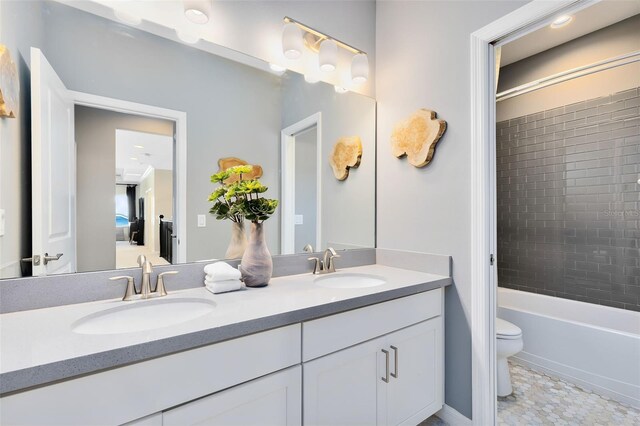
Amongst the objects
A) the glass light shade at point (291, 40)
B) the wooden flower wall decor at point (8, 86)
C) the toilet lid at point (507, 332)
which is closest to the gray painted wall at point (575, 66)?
the toilet lid at point (507, 332)

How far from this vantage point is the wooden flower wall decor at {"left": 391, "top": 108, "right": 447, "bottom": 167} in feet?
5.31

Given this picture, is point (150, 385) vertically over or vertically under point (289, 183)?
under

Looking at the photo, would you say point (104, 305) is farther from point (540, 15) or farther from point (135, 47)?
point (540, 15)

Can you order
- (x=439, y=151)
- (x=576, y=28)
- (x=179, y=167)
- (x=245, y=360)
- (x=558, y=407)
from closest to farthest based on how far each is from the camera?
1. (x=245, y=360)
2. (x=179, y=167)
3. (x=439, y=151)
4. (x=558, y=407)
5. (x=576, y=28)

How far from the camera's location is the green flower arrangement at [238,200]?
4.46 ft

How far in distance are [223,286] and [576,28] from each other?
3.03 m

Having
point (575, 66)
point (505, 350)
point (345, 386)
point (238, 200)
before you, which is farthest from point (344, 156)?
point (575, 66)

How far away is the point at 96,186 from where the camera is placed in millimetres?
1184

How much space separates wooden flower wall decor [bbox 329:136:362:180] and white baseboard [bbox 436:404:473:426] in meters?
1.44

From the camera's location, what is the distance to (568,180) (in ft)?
8.02

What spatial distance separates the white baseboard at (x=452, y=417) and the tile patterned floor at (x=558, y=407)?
26 cm

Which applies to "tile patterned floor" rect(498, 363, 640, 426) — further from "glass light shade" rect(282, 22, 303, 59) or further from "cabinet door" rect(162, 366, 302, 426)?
"glass light shade" rect(282, 22, 303, 59)

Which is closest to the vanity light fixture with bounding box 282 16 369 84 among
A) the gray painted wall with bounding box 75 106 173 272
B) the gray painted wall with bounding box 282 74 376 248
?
the gray painted wall with bounding box 282 74 376 248

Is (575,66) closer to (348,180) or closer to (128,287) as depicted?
(348,180)
